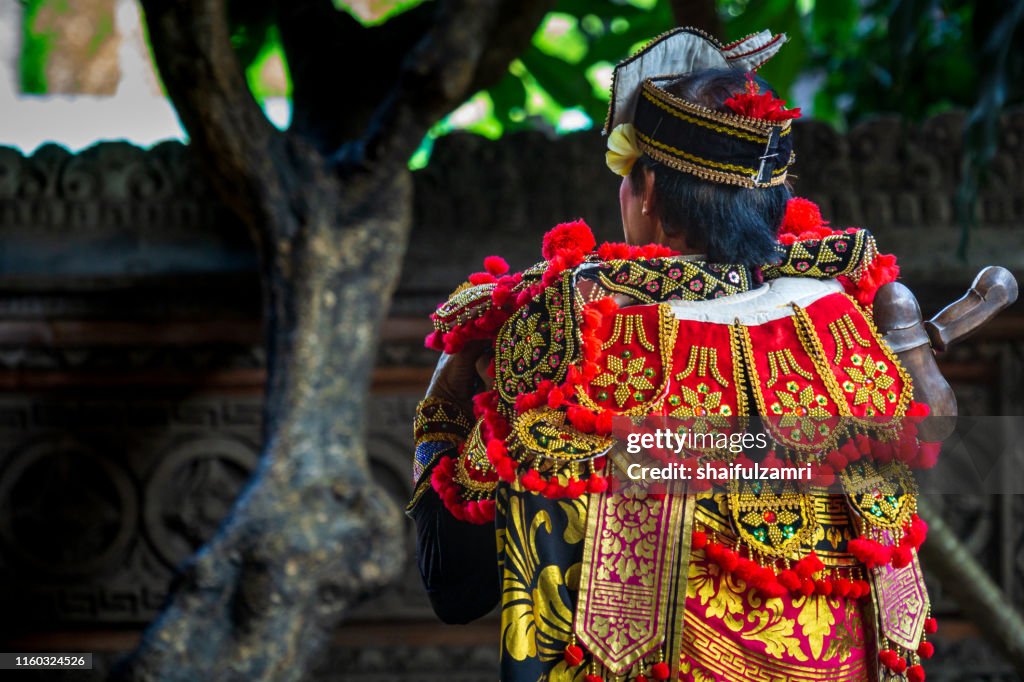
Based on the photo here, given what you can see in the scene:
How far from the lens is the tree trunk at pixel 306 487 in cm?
233

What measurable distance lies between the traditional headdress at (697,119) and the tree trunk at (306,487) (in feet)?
2.61

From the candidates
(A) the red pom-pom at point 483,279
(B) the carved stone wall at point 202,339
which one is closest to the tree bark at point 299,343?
(A) the red pom-pom at point 483,279

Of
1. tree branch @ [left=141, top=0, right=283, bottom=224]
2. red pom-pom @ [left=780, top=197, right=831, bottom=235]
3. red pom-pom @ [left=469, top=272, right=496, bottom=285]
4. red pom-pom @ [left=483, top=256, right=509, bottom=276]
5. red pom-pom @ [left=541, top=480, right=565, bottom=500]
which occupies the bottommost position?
red pom-pom @ [left=541, top=480, right=565, bottom=500]

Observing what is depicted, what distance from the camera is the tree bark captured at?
233 cm

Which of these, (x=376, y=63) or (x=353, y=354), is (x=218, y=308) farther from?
(x=353, y=354)

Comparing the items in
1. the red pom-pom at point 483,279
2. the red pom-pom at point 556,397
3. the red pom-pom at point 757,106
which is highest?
the red pom-pom at point 757,106

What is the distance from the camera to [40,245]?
4098 mm

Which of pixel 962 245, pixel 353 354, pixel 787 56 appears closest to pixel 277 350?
pixel 353 354

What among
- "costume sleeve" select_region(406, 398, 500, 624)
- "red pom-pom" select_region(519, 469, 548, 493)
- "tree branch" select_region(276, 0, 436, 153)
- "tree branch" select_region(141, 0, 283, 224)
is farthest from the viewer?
"tree branch" select_region(276, 0, 436, 153)

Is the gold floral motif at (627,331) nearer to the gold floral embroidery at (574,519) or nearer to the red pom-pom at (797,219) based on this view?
the gold floral embroidery at (574,519)

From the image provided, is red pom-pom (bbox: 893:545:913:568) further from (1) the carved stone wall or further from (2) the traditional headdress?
(1) the carved stone wall

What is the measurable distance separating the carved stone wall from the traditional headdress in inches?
83.5

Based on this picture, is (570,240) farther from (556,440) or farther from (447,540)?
(447,540)

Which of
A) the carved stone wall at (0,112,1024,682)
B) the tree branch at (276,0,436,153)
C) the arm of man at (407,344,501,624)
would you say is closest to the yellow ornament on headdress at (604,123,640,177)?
the arm of man at (407,344,501,624)
